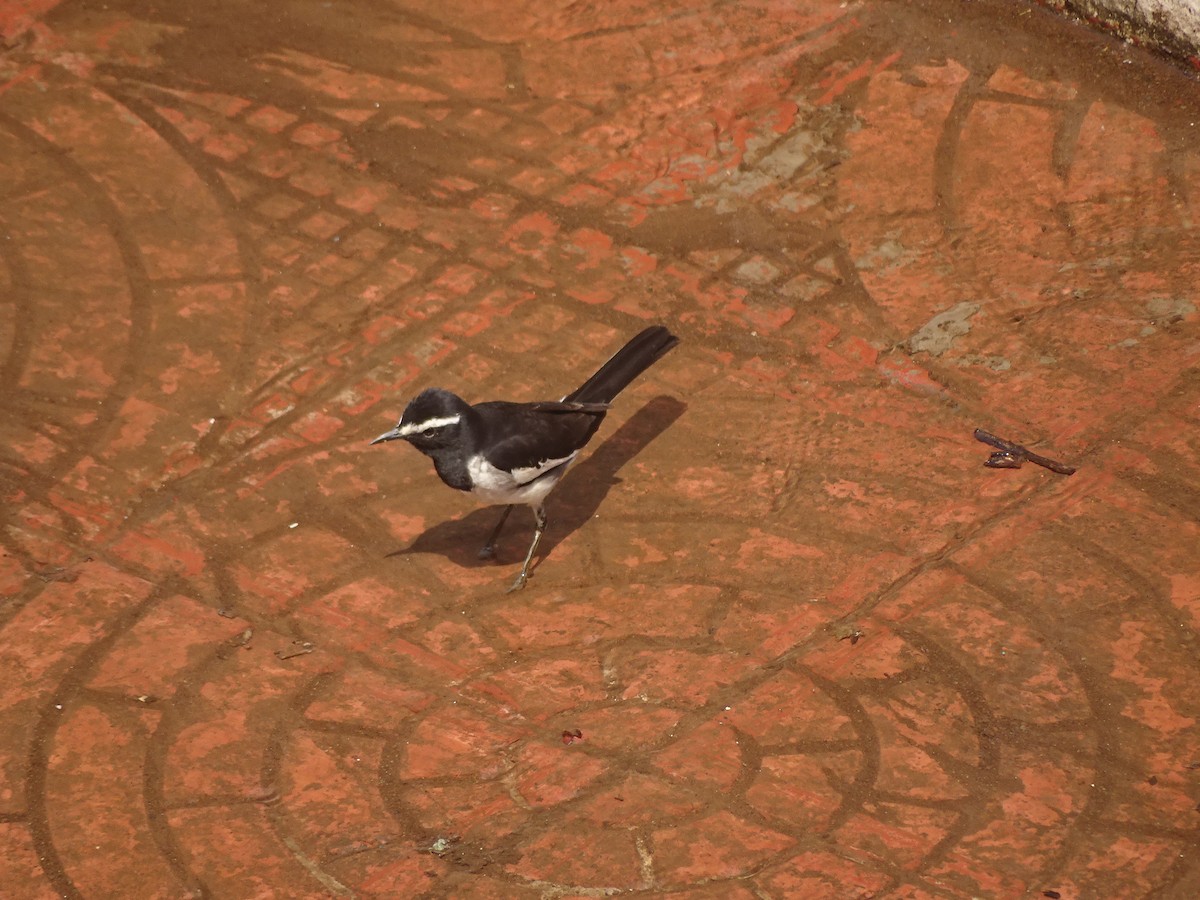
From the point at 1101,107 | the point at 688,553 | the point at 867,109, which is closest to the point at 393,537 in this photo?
the point at 688,553

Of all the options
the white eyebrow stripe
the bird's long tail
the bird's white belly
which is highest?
the white eyebrow stripe

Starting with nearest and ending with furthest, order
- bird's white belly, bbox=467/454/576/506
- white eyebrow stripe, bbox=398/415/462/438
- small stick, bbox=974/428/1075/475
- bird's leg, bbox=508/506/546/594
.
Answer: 1. white eyebrow stripe, bbox=398/415/462/438
2. bird's white belly, bbox=467/454/576/506
3. bird's leg, bbox=508/506/546/594
4. small stick, bbox=974/428/1075/475

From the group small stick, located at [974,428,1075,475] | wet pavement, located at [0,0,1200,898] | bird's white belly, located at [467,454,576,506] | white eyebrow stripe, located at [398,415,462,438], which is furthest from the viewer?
small stick, located at [974,428,1075,475]

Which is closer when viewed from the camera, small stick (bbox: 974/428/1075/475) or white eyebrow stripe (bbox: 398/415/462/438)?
white eyebrow stripe (bbox: 398/415/462/438)

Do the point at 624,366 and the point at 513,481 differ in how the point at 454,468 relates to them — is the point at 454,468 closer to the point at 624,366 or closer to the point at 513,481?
the point at 513,481

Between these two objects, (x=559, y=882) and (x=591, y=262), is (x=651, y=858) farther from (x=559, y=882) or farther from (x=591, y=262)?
(x=591, y=262)

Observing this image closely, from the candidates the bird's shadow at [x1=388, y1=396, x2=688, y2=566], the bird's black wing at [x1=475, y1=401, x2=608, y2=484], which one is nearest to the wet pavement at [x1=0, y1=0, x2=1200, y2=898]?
the bird's shadow at [x1=388, y1=396, x2=688, y2=566]

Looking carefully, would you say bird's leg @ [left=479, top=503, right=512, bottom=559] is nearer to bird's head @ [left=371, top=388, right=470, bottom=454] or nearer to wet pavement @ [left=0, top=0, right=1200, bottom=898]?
wet pavement @ [left=0, top=0, right=1200, bottom=898]

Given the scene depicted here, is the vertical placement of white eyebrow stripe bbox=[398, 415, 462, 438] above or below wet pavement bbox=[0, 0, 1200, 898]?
above
